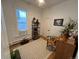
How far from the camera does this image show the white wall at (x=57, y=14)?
4.08 m

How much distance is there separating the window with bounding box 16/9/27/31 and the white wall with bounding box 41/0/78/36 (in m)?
1.89

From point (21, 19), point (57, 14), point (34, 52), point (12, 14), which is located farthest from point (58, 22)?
point (12, 14)

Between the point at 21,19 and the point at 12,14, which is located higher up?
the point at 12,14

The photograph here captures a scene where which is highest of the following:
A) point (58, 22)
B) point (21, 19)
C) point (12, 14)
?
point (12, 14)

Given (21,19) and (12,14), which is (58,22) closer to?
(21,19)

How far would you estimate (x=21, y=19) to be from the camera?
395 centimetres

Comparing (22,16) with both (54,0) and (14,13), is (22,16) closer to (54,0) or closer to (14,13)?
(14,13)

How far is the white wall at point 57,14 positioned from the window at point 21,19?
189cm

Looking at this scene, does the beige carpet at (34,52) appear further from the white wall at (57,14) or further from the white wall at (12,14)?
the white wall at (57,14)

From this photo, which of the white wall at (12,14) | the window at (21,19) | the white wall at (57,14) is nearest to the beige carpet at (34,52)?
the white wall at (12,14)

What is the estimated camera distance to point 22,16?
3.99 m

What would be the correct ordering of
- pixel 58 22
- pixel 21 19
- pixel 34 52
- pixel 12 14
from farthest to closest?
pixel 58 22 → pixel 21 19 → pixel 12 14 → pixel 34 52

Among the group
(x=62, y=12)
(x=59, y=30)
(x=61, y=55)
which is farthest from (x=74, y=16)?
(x=61, y=55)

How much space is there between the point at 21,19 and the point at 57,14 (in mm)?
2602
